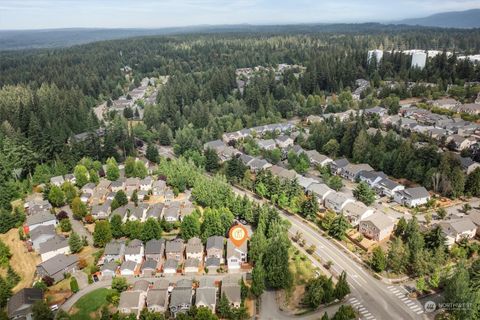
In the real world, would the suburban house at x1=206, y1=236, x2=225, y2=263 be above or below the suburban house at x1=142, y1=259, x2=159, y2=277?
above

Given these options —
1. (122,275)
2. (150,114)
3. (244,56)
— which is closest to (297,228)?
(122,275)

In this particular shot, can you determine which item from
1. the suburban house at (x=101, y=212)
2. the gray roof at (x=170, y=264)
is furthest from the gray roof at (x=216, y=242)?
the suburban house at (x=101, y=212)

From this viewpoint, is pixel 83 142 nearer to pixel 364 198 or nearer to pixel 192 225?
pixel 192 225

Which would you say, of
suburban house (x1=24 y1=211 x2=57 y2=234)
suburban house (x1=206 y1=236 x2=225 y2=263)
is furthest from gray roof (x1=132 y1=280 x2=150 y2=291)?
suburban house (x1=24 y1=211 x2=57 y2=234)

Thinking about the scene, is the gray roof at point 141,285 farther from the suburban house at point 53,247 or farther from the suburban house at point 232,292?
the suburban house at point 53,247

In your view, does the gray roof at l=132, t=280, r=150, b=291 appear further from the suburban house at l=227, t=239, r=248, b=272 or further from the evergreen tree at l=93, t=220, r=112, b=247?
the evergreen tree at l=93, t=220, r=112, b=247
